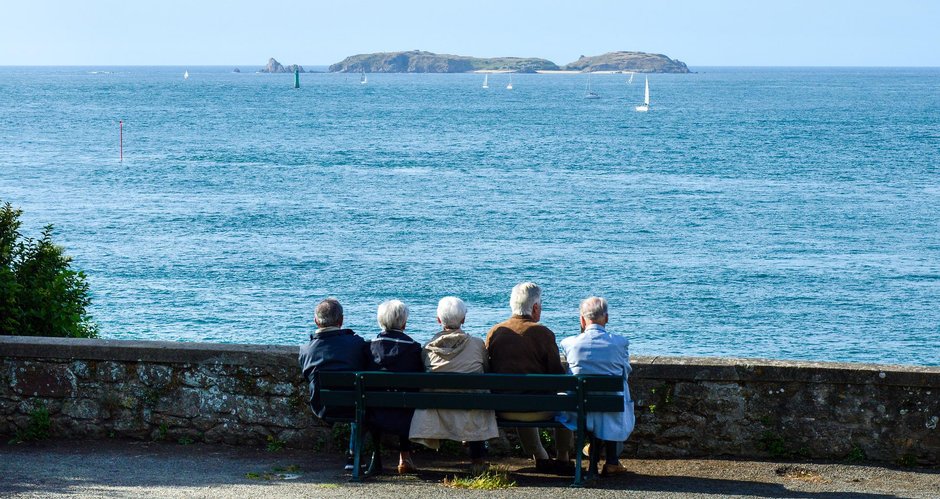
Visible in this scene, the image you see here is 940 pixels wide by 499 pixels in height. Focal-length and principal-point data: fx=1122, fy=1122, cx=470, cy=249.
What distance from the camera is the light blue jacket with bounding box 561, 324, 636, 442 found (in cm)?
657

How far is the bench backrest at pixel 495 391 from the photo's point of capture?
21.1 ft

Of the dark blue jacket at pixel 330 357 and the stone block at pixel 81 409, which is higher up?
the dark blue jacket at pixel 330 357

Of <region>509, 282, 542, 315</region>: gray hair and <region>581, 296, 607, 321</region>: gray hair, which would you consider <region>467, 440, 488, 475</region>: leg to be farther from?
<region>581, 296, 607, 321</region>: gray hair

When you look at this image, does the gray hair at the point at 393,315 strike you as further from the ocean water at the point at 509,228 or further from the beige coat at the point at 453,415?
the ocean water at the point at 509,228

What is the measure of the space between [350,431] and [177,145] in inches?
2914

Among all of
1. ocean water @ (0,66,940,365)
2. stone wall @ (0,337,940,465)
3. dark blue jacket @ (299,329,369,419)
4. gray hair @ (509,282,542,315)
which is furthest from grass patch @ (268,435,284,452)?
ocean water @ (0,66,940,365)

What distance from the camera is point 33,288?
9.12 meters

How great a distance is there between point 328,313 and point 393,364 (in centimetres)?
50

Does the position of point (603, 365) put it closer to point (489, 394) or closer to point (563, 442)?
point (563, 442)

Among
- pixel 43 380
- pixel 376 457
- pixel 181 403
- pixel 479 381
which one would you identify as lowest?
pixel 376 457

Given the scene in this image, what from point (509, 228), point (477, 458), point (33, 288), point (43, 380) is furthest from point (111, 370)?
point (509, 228)

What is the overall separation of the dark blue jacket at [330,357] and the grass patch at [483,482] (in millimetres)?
776

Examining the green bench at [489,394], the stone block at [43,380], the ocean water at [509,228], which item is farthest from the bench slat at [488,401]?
the ocean water at [509,228]

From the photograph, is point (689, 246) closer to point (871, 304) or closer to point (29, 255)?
point (871, 304)
